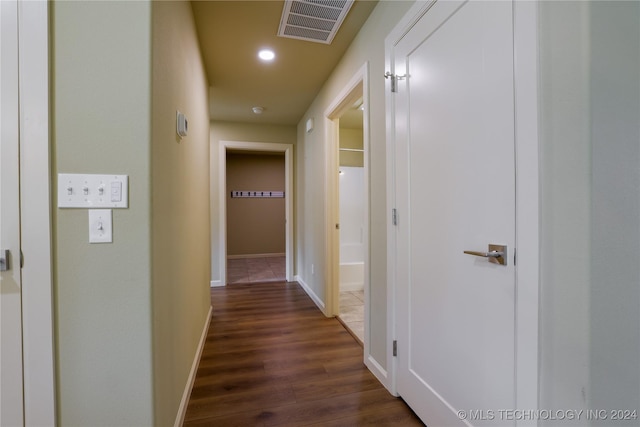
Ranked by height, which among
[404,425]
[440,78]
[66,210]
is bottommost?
[404,425]

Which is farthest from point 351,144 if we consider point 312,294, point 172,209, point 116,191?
point 116,191

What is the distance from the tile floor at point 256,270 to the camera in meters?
4.65

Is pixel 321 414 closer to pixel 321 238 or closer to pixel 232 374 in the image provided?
pixel 232 374

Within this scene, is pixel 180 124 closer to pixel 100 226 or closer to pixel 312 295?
pixel 100 226

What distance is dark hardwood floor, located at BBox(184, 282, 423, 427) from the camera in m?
1.54

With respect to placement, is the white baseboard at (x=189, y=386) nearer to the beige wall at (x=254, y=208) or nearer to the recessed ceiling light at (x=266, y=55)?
the recessed ceiling light at (x=266, y=55)

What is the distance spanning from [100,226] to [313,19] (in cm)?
189

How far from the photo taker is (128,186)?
1.01 meters

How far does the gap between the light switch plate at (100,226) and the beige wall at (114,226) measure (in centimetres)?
2

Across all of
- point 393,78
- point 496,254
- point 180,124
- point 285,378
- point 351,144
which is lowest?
point 285,378

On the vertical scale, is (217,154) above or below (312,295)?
above

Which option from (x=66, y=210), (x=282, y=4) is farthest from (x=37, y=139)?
(x=282, y=4)

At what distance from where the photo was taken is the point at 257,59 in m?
2.54

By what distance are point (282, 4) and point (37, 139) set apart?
161cm
